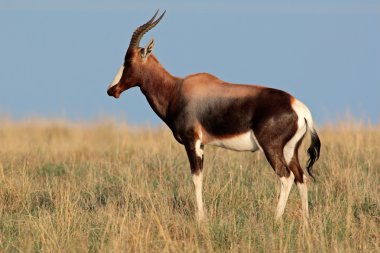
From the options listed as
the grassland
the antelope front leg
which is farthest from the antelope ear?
the grassland

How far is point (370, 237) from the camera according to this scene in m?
8.17

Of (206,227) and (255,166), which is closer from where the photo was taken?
(206,227)

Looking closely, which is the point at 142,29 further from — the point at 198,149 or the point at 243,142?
the point at 243,142

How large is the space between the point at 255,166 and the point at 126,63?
3.97 meters

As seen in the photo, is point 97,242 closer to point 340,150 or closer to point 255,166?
point 255,166

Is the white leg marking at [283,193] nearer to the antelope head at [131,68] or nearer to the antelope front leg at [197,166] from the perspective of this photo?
the antelope front leg at [197,166]

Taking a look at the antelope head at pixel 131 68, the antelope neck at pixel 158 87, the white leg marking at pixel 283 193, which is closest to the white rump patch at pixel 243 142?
the white leg marking at pixel 283 193

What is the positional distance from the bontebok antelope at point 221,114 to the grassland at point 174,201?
55 centimetres

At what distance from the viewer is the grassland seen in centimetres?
772

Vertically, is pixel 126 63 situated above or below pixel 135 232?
above

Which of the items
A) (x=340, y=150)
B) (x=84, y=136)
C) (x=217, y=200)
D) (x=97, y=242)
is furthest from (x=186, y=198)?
(x=84, y=136)

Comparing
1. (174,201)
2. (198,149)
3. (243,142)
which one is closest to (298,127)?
(243,142)

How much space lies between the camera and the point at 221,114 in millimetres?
9266

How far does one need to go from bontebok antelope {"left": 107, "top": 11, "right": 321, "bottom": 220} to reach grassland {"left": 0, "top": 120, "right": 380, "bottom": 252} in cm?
55
